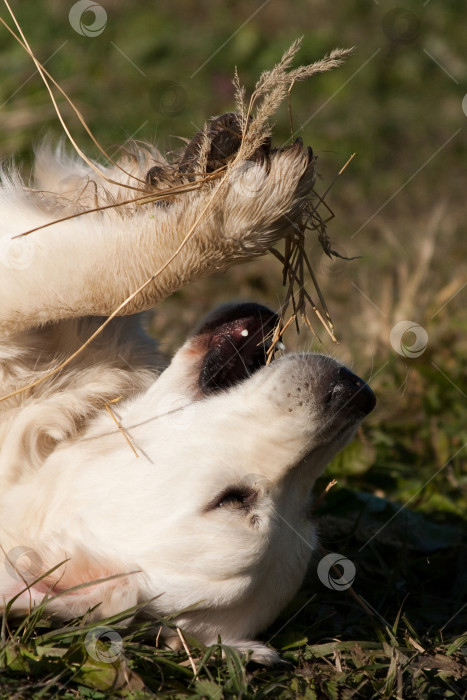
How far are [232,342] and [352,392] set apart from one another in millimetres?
517

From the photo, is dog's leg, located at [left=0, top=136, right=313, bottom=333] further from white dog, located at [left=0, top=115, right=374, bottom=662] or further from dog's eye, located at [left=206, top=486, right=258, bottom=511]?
dog's eye, located at [left=206, top=486, right=258, bottom=511]

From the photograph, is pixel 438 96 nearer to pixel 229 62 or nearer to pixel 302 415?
pixel 229 62

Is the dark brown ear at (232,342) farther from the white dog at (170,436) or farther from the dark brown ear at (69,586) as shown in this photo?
the dark brown ear at (69,586)

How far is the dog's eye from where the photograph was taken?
277cm

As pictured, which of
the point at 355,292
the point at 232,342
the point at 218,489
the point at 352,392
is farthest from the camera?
the point at 355,292

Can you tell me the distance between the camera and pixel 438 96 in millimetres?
8938

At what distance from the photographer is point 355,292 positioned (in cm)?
645

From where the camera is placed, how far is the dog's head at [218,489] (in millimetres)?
2742

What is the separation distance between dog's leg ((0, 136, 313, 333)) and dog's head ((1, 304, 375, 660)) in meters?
0.42

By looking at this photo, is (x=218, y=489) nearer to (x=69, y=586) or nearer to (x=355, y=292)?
(x=69, y=586)

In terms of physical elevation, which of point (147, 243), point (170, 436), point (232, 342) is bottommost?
point (170, 436)

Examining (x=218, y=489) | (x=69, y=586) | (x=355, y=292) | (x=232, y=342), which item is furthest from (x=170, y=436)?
(x=355, y=292)

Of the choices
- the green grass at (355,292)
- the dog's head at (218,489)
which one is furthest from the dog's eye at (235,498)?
the green grass at (355,292)

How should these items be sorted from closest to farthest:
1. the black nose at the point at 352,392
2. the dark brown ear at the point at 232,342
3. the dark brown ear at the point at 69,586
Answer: the dark brown ear at the point at 69,586
the black nose at the point at 352,392
the dark brown ear at the point at 232,342
